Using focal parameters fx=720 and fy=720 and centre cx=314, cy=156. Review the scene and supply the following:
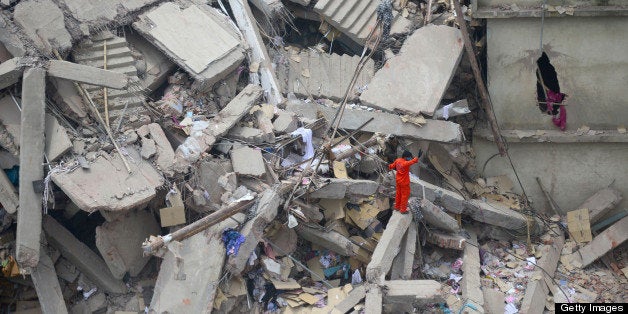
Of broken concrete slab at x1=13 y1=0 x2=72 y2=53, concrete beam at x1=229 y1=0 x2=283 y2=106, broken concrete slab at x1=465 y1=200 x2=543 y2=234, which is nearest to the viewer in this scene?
broken concrete slab at x1=13 y1=0 x2=72 y2=53

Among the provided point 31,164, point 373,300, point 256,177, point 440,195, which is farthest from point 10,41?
point 440,195

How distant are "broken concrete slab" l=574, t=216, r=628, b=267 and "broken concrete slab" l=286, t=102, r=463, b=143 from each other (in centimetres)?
235

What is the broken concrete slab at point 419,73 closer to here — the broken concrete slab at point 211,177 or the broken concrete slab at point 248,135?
the broken concrete slab at point 248,135

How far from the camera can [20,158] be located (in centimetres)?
783

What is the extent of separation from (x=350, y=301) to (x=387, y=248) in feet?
2.55

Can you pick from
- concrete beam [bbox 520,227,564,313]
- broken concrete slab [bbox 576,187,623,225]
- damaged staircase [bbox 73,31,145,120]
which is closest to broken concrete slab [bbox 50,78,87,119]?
damaged staircase [bbox 73,31,145,120]

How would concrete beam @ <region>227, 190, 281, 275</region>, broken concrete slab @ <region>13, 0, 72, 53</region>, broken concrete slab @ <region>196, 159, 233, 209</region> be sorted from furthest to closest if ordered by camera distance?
1. broken concrete slab @ <region>13, 0, 72, 53</region>
2. broken concrete slab @ <region>196, 159, 233, 209</region>
3. concrete beam @ <region>227, 190, 281, 275</region>

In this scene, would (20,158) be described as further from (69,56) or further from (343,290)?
(343,290)

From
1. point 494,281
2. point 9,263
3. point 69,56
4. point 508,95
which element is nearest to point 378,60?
point 508,95

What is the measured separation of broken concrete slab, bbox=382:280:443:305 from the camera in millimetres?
7992

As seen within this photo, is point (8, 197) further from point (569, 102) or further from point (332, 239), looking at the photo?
point (569, 102)

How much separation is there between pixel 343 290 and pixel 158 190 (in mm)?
2468

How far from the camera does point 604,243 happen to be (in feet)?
32.4

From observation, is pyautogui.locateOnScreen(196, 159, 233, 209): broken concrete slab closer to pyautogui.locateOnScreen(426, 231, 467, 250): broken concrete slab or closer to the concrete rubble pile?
the concrete rubble pile
